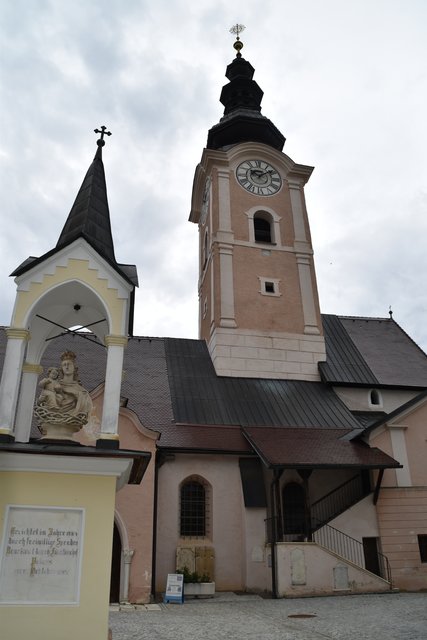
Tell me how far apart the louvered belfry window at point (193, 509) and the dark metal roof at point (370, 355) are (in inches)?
288

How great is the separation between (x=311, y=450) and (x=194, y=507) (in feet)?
12.6

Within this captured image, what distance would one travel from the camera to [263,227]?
25609mm

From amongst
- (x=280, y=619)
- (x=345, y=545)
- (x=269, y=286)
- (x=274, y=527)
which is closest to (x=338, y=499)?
(x=345, y=545)

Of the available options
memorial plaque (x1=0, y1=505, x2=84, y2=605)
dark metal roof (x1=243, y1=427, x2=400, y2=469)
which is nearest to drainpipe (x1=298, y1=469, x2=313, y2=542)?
dark metal roof (x1=243, y1=427, x2=400, y2=469)

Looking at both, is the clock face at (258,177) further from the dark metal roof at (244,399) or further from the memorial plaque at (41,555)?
the memorial plaque at (41,555)

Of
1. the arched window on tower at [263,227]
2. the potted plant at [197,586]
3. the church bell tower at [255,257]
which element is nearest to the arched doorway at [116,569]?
the potted plant at [197,586]

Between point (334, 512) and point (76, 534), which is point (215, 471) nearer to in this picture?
point (334, 512)

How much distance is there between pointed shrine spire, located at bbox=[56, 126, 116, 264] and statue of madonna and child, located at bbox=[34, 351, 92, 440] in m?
1.79

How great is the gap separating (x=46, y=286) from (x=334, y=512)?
40.2 feet

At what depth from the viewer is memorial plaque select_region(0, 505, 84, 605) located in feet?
18.0

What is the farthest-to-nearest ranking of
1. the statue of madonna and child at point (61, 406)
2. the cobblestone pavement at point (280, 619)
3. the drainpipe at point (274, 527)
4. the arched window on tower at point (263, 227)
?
the arched window on tower at point (263, 227) → the drainpipe at point (274, 527) → the cobblestone pavement at point (280, 619) → the statue of madonna and child at point (61, 406)

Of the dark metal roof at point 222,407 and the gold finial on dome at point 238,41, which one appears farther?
the gold finial on dome at point 238,41

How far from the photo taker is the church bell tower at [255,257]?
71.5 ft

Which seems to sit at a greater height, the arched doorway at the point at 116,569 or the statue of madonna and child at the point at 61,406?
the statue of madonna and child at the point at 61,406
